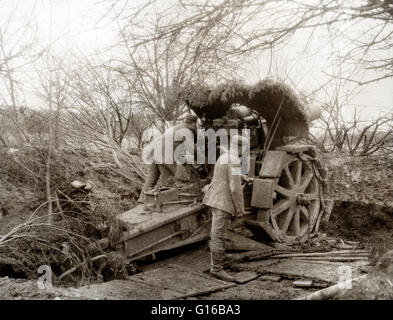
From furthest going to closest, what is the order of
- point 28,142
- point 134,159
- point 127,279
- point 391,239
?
point 134,159 < point 391,239 < point 28,142 < point 127,279

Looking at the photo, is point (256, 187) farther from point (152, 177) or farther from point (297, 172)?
point (152, 177)

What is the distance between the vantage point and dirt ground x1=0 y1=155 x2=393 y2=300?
4133mm

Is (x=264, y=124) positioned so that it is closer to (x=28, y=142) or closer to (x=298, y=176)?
(x=298, y=176)

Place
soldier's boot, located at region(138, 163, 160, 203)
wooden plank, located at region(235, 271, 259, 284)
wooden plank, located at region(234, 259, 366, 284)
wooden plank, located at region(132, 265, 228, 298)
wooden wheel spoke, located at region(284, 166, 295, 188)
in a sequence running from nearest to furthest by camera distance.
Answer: wooden plank, located at region(132, 265, 228, 298)
wooden plank, located at region(234, 259, 366, 284)
wooden plank, located at region(235, 271, 259, 284)
soldier's boot, located at region(138, 163, 160, 203)
wooden wheel spoke, located at region(284, 166, 295, 188)

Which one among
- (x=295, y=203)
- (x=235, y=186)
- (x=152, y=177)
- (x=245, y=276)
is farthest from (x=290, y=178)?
(x=245, y=276)

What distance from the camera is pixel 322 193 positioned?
945 centimetres

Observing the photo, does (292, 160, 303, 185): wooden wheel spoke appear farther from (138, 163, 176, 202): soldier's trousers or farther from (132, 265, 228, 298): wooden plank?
(132, 265, 228, 298): wooden plank

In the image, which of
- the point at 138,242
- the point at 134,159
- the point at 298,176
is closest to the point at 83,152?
the point at 134,159

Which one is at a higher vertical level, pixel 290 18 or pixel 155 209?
pixel 290 18

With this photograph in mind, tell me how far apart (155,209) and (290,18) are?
377 centimetres

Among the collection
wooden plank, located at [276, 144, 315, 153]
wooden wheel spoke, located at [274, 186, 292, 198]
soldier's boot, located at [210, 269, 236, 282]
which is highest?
wooden plank, located at [276, 144, 315, 153]

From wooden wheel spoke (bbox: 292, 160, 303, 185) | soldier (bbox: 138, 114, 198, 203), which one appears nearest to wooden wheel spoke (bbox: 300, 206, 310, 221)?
wooden wheel spoke (bbox: 292, 160, 303, 185)

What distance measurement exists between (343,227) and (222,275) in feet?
17.2

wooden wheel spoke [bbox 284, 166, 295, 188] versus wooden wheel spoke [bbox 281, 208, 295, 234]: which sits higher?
wooden wheel spoke [bbox 284, 166, 295, 188]
